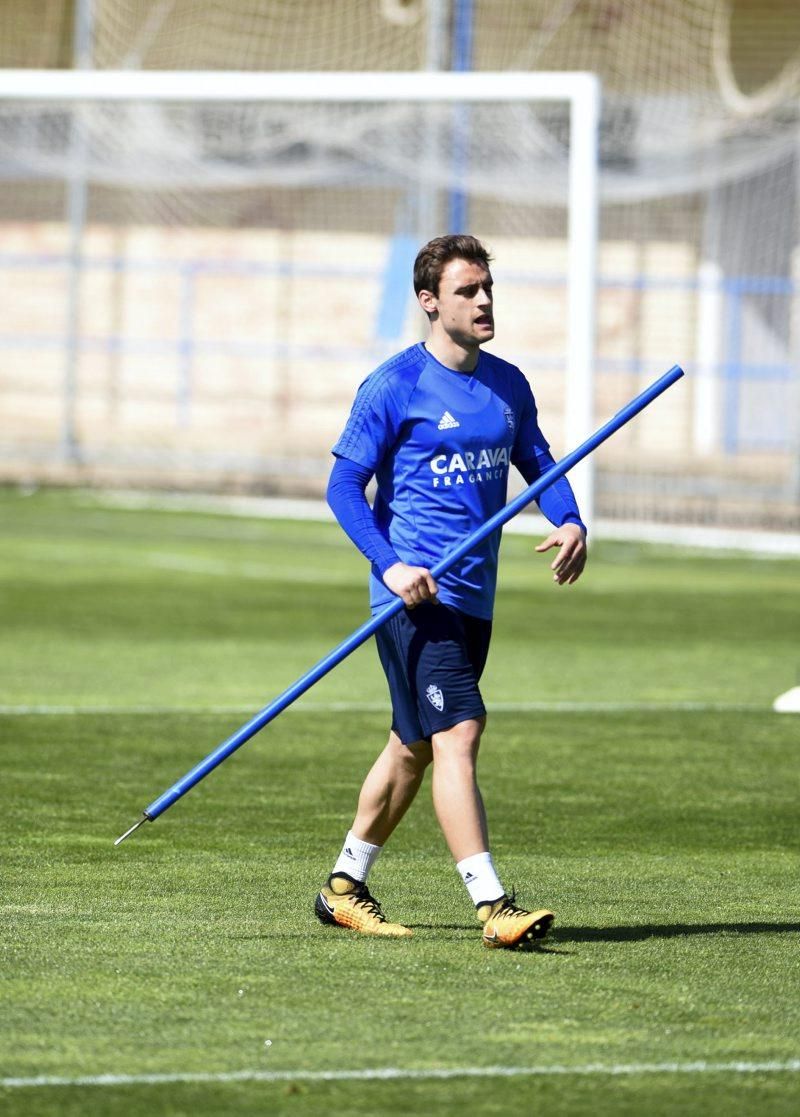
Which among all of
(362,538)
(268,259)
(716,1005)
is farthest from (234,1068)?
(268,259)

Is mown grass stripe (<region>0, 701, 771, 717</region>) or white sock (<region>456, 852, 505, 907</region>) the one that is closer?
white sock (<region>456, 852, 505, 907</region>)

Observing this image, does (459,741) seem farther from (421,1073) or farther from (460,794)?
(421,1073)

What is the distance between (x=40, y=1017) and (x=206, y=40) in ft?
72.7

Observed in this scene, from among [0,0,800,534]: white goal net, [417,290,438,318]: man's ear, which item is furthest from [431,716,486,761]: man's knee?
[0,0,800,534]: white goal net

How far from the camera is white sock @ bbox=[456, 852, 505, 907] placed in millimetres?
6156

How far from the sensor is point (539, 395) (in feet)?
90.6

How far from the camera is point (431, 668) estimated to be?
250 inches

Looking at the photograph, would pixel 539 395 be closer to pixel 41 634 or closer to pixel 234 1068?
pixel 41 634

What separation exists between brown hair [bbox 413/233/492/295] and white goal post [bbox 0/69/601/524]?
38.6 ft

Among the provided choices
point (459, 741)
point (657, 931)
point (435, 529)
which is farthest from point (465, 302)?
point (657, 931)

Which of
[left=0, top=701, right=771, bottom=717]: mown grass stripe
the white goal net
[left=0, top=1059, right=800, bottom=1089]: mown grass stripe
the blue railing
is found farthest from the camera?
the blue railing

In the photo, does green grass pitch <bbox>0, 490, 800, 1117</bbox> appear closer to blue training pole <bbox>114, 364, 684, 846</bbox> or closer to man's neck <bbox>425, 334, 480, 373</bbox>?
blue training pole <bbox>114, 364, 684, 846</bbox>

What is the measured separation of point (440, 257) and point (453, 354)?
0.27 metres

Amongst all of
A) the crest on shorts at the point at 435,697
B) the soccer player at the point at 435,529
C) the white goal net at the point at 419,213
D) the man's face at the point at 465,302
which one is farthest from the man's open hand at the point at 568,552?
the white goal net at the point at 419,213
